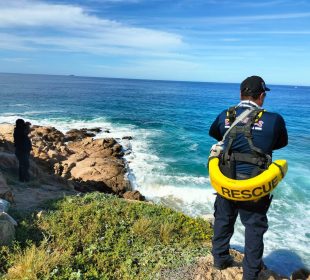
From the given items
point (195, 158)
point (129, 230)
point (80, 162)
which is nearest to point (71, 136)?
point (80, 162)

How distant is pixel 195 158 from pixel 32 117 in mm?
21608

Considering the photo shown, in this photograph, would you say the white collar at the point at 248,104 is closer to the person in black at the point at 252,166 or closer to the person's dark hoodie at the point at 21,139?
the person in black at the point at 252,166

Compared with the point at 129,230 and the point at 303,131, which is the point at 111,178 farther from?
the point at 303,131

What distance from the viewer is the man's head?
4.45 m

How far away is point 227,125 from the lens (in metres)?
4.59

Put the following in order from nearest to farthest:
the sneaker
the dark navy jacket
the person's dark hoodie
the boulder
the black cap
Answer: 1. the dark navy jacket
2. the black cap
3. the sneaker
4. the person's dark hoodie
5. the boulder

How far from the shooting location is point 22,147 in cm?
1185

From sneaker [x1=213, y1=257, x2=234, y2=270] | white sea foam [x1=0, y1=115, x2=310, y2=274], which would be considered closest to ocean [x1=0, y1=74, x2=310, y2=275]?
white sea foam [x1=0, y1=115, x2=310, y2=274]

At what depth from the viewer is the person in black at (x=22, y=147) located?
38.0ft

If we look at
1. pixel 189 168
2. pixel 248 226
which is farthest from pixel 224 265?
pixel 189 168

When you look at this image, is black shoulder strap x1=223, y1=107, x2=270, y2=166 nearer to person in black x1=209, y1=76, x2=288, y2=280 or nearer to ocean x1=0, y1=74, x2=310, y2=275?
person in black x1=209, y1=76, x2=288, y2=280

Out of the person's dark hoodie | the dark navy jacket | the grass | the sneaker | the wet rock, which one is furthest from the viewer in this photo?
the person's dark hoodie

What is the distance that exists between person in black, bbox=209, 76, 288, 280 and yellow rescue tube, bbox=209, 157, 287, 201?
7.0 inches

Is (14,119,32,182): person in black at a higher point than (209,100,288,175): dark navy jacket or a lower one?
lower
